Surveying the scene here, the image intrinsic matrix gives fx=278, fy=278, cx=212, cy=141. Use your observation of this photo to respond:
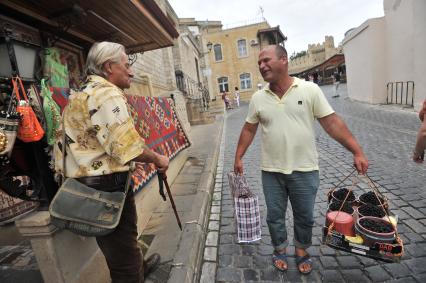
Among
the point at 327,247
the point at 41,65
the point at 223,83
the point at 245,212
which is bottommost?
the point at 327,247

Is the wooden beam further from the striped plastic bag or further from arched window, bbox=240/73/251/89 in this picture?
arched window, bbox=240/73/251/89

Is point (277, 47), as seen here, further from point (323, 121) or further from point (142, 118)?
point (142, 118)

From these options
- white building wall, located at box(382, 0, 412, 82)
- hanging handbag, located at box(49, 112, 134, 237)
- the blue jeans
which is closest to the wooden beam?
hanging handbag, located at box(49, 112, 134, 237)

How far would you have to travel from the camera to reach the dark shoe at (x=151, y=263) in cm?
276

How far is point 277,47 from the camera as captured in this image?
2521mm

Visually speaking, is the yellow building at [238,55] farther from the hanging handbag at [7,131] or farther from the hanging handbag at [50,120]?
the hanging handbag at [7,131]

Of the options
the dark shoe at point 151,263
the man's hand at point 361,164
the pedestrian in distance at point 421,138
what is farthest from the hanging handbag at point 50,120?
the pedestrian in distance at point 421,138

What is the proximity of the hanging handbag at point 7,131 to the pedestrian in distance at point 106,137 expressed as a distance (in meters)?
0.29

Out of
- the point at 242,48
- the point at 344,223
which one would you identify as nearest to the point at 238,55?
the point at 242,48

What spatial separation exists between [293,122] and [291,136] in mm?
128

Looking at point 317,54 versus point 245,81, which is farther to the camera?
point 317,54

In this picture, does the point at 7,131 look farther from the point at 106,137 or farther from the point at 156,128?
the point at 156,128

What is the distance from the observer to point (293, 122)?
252 centimetres

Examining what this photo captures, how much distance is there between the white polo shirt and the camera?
2498 millimetres
